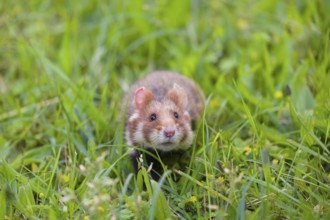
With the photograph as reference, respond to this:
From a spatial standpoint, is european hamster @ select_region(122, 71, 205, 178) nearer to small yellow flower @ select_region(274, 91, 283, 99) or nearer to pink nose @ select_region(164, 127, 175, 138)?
pink nose @ select_region(164, 127, 175, 138)

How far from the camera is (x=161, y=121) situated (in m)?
4.57

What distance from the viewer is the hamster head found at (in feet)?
14.8

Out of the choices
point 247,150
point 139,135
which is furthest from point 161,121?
point 247,150

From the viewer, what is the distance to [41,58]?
5855mm

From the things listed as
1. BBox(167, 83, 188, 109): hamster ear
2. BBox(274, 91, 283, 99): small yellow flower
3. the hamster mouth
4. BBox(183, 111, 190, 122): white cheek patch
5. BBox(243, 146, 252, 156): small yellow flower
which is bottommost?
BBox(243, 146, 252, 156): small yellow flower

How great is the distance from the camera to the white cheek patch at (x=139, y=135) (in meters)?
4.69

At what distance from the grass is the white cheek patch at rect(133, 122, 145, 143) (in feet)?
0.49

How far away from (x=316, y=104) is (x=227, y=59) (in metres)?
1.59

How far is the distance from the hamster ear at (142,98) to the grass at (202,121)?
387mm

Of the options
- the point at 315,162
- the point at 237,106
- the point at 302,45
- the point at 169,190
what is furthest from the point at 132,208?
the point at 302,45

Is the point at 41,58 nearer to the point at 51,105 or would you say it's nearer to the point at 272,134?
the point at 51,105

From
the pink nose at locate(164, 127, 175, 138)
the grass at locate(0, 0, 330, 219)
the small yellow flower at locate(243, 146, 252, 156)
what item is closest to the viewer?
the grass at locate(0, 0, 330, 219)

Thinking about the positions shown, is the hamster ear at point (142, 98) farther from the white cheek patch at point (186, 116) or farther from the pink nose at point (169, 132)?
the pink nose at point (169, 132)

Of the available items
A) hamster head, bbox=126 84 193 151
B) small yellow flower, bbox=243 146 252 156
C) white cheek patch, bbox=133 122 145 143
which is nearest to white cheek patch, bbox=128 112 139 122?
hamster head, bbox=126 84 193 151
